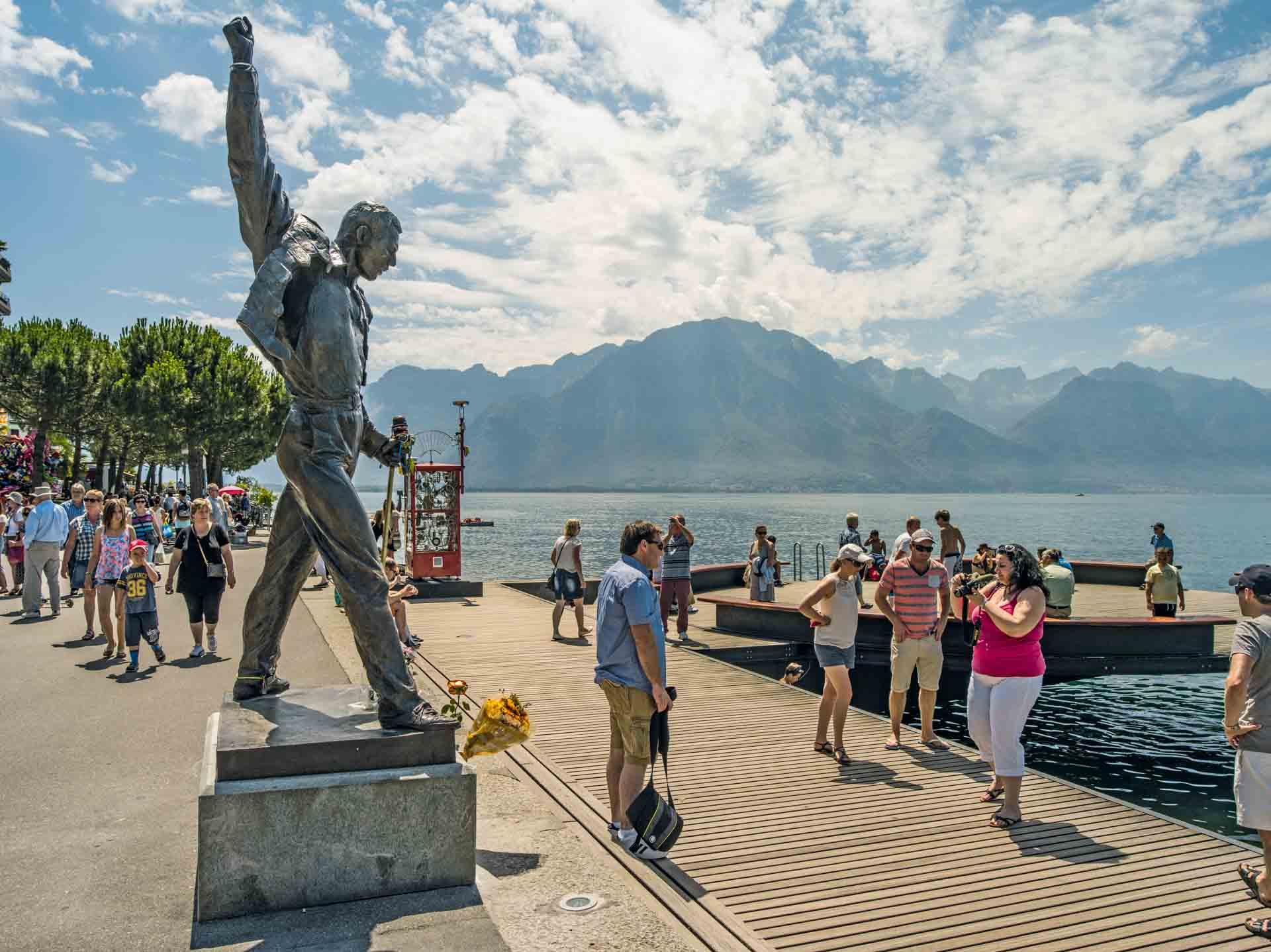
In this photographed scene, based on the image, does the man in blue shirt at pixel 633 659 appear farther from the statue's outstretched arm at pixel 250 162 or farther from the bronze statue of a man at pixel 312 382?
the statue's outstretched arm at pixel 250 162

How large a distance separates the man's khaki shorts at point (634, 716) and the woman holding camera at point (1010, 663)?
2.33 m

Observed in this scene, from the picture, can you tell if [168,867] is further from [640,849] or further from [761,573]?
[761,573]

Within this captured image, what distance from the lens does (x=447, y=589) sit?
64.0 feet

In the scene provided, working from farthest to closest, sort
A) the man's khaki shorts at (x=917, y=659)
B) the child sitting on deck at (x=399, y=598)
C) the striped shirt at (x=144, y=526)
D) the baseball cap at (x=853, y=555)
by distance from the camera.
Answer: the striped shirt at (x=144, y=526)
the child sitting on deck at (x=399, y=598)
the man's khaki shorts at (x=917, y=659)
the baseball cap at (x=853, y=555)

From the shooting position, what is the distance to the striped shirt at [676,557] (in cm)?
1440

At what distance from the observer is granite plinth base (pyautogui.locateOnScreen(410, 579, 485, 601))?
19.3m

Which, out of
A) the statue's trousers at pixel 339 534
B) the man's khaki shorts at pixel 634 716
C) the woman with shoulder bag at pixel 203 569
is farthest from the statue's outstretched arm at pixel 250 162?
the woman with shoulder bag at pixel 203 569

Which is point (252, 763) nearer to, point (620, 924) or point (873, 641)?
point (620, 924)

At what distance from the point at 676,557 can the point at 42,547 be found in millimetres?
10007

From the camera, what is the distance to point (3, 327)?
41.6 metres

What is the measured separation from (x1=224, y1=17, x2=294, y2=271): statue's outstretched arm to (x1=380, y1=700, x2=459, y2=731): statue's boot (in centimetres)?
249

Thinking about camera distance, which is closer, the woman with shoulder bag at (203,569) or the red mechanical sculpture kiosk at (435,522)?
the woman with shoulder bag at (203,569)

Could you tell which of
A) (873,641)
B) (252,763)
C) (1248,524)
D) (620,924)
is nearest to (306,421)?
(252,763)

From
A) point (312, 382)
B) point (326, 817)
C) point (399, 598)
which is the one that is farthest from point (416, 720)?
point (399, 598)
